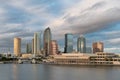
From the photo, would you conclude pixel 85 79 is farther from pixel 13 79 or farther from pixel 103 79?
pixel 13 79

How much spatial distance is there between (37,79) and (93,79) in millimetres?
17202

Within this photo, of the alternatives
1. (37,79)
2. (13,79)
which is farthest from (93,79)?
(13,79)

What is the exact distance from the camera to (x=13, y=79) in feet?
302

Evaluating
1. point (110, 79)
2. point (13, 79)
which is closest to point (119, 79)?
point (110, 79)

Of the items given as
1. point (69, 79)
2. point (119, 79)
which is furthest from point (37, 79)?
point (119, 79)

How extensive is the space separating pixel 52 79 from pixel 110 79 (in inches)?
717

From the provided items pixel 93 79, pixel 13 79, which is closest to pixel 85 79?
pixel 93 79

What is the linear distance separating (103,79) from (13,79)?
27919 mm

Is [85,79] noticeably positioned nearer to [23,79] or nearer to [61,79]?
[61,79]

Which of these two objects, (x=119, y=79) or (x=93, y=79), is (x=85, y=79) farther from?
(x=119, y=79)

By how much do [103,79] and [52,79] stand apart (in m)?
16.0

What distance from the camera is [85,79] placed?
93.7 meters

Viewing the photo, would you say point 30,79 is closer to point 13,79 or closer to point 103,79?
point 13,79

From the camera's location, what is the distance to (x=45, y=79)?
94438mm
